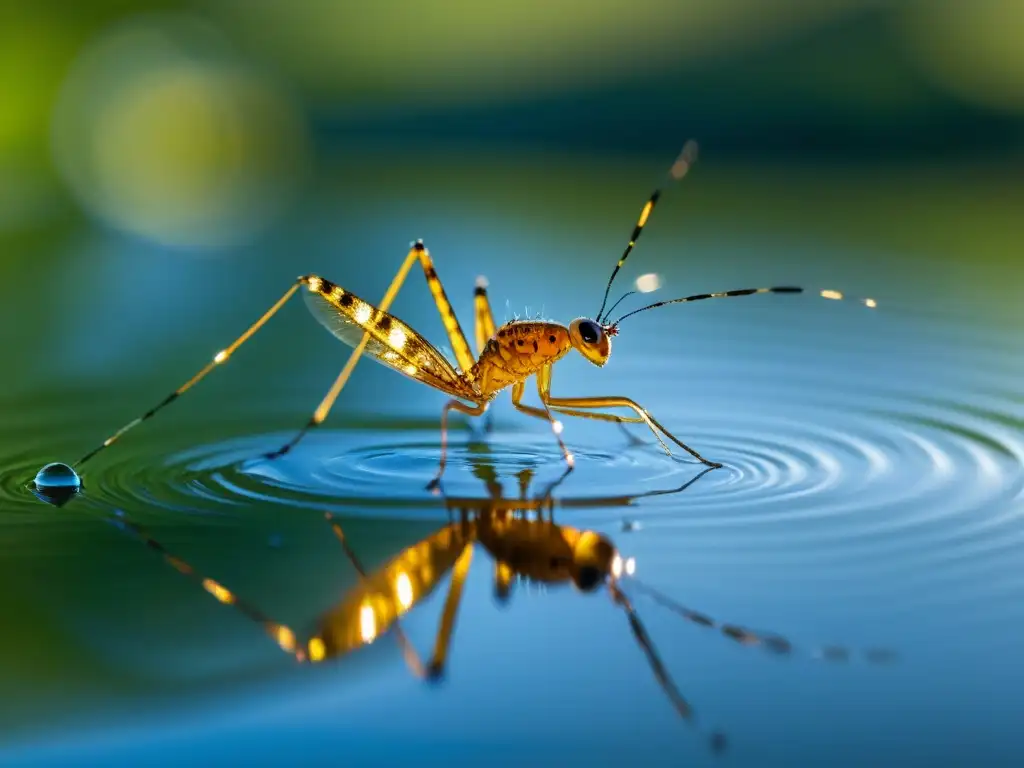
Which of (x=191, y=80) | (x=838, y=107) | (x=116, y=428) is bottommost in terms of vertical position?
(x=116, y=428)

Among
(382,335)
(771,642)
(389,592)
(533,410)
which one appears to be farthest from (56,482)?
(771,642)

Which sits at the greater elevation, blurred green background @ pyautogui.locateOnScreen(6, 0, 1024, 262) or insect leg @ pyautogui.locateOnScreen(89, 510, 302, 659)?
blurred green background @ pyautogui.locateOnScreen(6, 0, 1024, 262)

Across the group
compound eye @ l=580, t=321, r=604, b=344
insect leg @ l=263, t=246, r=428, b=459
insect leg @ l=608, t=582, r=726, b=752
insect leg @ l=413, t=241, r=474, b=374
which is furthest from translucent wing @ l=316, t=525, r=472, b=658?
insect leg @ l=413, t=241, r=474, b=374

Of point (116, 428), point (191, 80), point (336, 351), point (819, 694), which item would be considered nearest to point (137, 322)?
point (336, 351)

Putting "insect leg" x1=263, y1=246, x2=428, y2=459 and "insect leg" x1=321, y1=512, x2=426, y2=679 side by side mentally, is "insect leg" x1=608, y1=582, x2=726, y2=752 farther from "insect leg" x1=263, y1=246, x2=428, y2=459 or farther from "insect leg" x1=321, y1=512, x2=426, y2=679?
"insect leg" x1=263, y1=246, x2=428, y2=459

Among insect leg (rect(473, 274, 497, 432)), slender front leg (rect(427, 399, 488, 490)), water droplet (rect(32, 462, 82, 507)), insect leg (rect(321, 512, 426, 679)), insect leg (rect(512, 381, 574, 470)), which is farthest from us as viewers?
insect leg (rect(473, 274, 497, 432))

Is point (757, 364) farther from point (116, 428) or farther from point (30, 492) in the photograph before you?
point (30, 492)

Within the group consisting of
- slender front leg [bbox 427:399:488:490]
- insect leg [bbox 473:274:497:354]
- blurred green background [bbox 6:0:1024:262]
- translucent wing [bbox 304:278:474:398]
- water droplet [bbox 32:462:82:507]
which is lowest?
water droplet [bbox 32:462:82:507]

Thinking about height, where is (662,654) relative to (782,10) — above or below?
below
